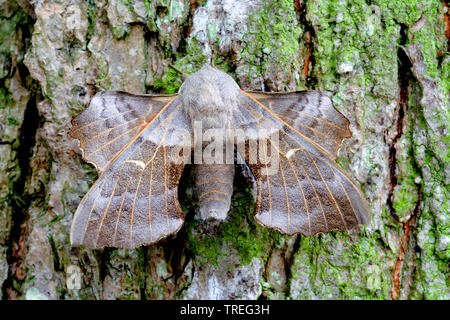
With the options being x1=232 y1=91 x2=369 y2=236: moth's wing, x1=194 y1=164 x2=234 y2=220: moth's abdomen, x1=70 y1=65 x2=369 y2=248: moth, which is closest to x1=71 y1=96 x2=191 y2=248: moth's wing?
x1=70 y1=65 x2=369 y2=248: moth

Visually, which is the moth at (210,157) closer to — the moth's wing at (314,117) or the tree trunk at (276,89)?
the moth's wing at (314,117)

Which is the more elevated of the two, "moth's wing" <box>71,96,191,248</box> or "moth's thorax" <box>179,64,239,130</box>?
"moth's thorax" <box>179,64,239,130</box>

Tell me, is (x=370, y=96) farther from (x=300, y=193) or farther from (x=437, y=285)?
(x=437, y=285)

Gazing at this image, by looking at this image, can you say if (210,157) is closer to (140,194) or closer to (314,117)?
(140,194)

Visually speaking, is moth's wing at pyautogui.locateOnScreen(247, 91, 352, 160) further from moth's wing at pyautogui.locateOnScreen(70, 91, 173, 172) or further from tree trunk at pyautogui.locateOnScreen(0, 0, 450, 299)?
moth's wing at pyautogui.locateOnScreen(70, 91, 173, 172)

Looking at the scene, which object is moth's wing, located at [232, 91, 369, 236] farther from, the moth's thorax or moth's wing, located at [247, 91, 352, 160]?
the moth's thorax

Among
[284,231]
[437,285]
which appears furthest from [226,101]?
[437,285]

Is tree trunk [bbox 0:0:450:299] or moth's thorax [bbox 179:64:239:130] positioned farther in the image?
tree trunk [bbox 0:0:450:299]
